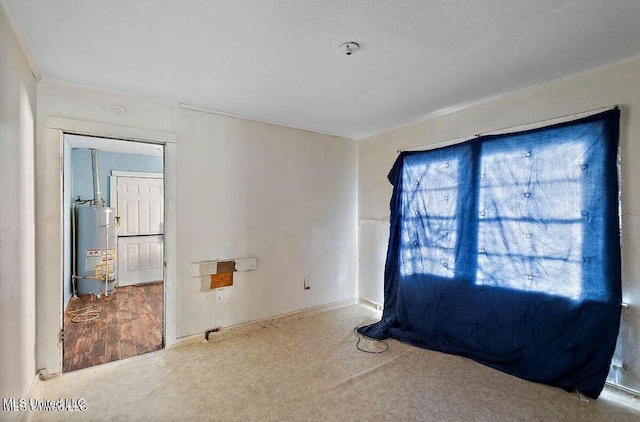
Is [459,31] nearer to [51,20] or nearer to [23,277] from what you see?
[51,20]

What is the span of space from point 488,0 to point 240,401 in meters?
2.83

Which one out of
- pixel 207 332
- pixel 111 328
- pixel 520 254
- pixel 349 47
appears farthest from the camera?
pixel 111 328

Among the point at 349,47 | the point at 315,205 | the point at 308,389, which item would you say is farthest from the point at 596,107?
the point at 308,389

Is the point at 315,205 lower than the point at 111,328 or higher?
higher

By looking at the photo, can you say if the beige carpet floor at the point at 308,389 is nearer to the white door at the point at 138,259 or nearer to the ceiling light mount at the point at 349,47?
the ceiling light mount at the point at 349,47

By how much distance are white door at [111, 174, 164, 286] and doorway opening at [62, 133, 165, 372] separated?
1 centimetres

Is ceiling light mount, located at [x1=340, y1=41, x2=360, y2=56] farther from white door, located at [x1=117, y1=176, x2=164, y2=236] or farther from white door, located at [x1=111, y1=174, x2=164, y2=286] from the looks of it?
white door, located at [x1=117, y1=176, x2=164, y2=236]

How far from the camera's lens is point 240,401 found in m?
2.08

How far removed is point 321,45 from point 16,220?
82.9 inches

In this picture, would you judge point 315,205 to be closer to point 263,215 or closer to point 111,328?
point 263,215

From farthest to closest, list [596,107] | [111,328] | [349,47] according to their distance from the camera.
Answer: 1. [111,328]
2. [596,107]
3. [349,47]

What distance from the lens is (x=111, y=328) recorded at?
3363mm

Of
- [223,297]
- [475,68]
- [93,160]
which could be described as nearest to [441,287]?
[475,68]

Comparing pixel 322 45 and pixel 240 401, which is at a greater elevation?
pixel 322 45
